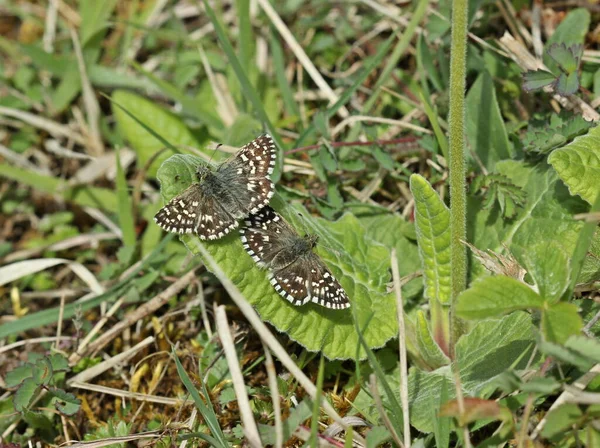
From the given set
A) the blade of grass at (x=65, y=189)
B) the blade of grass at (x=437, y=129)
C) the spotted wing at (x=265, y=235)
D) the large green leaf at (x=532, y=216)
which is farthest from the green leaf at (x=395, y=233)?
the blade of grass at (x=65, y=189)

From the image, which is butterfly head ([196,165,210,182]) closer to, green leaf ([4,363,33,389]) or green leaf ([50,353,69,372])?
green leaf ([50,353,69,372])

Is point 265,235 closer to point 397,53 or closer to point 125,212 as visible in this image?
point 125,212

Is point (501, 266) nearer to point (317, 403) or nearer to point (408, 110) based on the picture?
point (317, 403)

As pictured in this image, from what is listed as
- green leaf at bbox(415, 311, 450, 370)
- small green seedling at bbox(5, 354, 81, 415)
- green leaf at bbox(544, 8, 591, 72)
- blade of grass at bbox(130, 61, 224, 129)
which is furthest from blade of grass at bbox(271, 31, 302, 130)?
small green seedling at bbox(5, 354, 81, 415)

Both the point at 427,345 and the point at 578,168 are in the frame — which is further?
the point at 427,345

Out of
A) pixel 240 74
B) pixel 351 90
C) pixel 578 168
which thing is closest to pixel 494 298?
pixel 578 168

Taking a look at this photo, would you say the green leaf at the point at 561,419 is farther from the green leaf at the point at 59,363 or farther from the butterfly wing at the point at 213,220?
the green leaf at the point at 59,363
